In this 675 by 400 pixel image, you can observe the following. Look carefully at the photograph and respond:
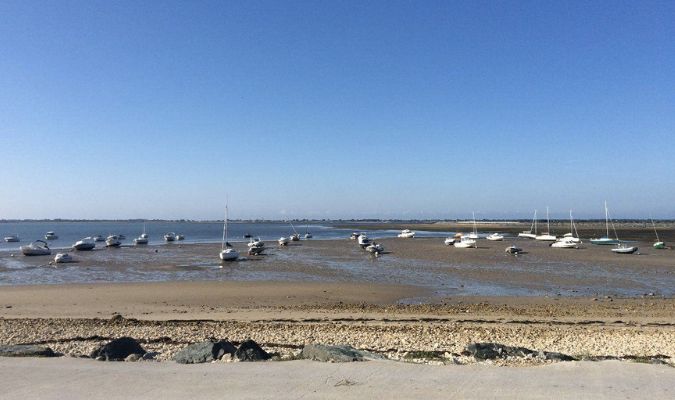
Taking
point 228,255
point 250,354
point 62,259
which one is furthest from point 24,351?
point 62,259

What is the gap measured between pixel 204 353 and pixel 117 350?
2180 mm

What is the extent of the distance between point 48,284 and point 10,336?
835 inches

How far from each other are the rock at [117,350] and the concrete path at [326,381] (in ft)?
2.40

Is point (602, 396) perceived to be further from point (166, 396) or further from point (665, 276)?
point (665, 276)

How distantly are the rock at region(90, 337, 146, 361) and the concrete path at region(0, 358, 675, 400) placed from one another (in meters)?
0.73

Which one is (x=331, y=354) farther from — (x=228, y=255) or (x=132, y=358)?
(x=228, y=255)

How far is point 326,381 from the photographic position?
358 inches

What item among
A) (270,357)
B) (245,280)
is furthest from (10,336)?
(245,280)

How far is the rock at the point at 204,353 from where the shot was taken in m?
10.9

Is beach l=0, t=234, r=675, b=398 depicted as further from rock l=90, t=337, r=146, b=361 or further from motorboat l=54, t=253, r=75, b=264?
motorboat l=54, t=253, r=75, b=264

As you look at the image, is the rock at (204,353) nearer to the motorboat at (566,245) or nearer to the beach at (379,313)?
the beach at (379,313)

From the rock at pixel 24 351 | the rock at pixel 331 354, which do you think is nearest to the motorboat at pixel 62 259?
the rock at pixel 24 351

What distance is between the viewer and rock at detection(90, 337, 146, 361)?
11305mm

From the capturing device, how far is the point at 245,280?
36062 mm
